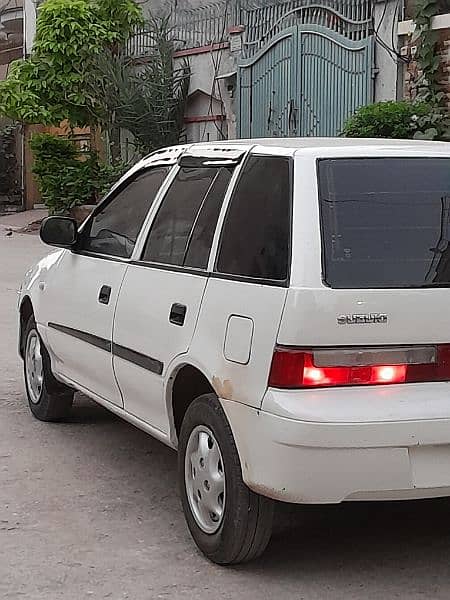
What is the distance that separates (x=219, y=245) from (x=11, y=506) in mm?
1758

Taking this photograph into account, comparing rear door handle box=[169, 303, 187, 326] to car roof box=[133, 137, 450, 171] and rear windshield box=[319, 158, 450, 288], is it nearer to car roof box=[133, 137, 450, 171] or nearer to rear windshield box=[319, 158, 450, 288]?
car roof box=[133, 137, 450, 171]

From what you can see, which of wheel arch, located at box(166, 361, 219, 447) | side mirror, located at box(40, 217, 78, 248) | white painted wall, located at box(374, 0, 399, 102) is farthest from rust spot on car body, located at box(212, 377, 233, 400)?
white painted wall, located at box(374, 0, 399, 102)

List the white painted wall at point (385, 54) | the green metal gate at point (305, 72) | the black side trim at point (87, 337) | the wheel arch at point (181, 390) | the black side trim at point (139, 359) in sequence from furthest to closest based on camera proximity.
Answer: the green metal gate at point (305, 72) → the white painted wall at point (385, 54) → the black side trim at point (87, 337) → the black side trim at point (139, 359) → the wheel arch at point (181, 390)

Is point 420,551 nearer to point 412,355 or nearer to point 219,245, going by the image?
point 412,355

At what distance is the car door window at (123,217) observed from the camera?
5781mm

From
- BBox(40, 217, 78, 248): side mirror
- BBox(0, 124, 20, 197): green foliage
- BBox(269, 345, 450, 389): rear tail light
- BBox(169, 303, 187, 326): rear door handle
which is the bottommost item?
BBox(269, 345, 450, 389): rear tail light

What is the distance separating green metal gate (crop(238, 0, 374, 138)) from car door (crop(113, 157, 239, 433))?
36.8 feet

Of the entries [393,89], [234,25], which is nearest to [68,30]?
[234,25]

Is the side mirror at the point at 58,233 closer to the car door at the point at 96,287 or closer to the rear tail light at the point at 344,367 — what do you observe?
the car door at the point at 96,287

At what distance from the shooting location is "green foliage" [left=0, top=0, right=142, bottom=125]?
65.7 feet

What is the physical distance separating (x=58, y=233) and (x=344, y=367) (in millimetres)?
2689

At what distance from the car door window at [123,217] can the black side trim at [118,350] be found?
46 cm

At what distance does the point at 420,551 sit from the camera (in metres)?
4.89

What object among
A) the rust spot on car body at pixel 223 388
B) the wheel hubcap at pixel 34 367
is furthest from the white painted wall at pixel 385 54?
the rust spot on car body at pixel 223 388
